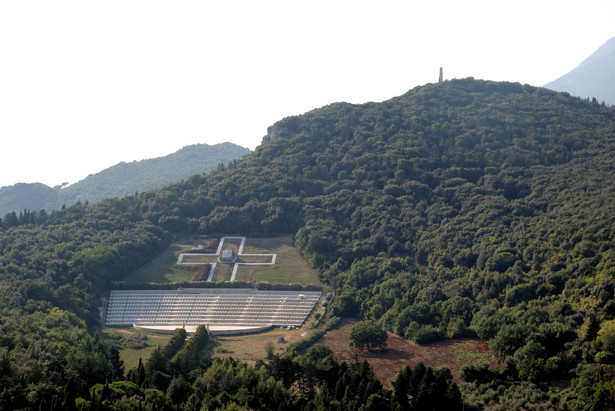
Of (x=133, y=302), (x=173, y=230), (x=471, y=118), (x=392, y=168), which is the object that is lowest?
(x=133, y=302)

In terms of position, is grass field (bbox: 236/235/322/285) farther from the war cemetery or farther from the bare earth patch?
the bare earth patch

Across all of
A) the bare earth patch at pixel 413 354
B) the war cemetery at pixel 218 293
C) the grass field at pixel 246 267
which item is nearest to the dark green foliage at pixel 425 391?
the bare earth patch at pixel 413 354

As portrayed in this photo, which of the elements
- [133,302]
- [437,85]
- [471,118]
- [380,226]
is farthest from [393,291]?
[437,85]

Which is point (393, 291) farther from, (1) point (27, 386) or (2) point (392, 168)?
(1) point (27, 386)

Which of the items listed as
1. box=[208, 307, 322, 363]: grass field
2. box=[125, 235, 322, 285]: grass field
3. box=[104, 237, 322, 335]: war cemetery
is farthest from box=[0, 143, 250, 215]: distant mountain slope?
box=[208, 307, 322, 363]: grass field

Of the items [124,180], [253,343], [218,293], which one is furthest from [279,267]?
[124,180]

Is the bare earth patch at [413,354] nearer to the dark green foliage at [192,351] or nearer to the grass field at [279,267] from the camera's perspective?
the dark green foliage at [192,351]
